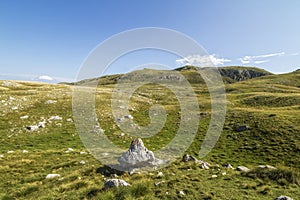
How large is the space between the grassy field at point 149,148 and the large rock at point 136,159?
1292 millimetres

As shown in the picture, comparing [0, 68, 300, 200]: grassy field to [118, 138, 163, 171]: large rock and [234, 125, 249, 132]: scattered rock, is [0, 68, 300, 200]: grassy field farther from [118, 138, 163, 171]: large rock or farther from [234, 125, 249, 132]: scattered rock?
[118, 138, 163, 171]: large rock

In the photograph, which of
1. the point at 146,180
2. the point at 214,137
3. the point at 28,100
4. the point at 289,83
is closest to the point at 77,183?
the point at 146,180

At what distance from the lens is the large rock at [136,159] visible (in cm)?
1692

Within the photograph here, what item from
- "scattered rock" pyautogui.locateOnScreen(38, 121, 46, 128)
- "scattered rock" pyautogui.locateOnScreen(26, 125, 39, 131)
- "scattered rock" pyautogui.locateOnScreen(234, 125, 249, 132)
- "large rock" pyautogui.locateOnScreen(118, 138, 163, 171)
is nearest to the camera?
"large rock" pyautogui.locateOnScreen(118, 138, 163, 171)

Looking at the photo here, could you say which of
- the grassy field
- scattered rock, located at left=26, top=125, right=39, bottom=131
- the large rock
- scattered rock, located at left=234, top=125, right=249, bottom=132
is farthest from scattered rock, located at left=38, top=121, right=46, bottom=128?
scattered rock, located at left=234, top=125, right=249, bottom=132

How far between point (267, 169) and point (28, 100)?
4656 centimetres

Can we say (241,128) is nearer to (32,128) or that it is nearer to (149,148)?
(149,148)

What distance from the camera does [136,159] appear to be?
17250 millimetres

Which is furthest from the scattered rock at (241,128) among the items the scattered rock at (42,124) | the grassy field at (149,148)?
the scattered rock at (42,124)

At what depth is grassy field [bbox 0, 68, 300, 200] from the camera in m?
12.9

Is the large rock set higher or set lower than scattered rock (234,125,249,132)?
higher

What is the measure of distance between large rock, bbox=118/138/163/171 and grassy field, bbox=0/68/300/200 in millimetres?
1292

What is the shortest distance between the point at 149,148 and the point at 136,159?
10659 mm


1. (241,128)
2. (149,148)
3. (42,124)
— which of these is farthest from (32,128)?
(241,128)
